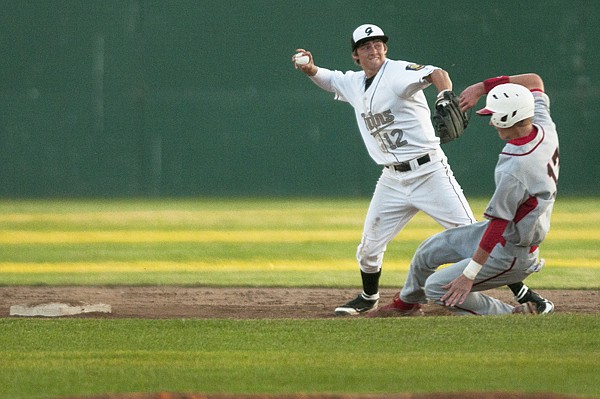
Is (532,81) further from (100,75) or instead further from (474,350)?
(100,75)

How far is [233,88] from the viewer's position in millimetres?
18391

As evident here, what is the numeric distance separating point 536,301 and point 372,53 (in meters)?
2.05

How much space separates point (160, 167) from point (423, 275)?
1127 centimetres

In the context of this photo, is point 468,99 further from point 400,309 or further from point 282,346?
point 282,346

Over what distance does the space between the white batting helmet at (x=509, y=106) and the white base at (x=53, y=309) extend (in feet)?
9.88

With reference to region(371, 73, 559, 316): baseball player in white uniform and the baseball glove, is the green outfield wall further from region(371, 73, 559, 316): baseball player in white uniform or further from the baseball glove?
the baseball glove

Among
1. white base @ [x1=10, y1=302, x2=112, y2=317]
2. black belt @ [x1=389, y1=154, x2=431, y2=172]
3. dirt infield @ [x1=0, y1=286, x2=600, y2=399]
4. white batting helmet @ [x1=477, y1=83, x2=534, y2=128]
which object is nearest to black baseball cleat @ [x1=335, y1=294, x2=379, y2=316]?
dirt infield @ [x1=0, y1=286, x2=600, y2=399]

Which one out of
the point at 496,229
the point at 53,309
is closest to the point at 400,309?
the point at 496,229

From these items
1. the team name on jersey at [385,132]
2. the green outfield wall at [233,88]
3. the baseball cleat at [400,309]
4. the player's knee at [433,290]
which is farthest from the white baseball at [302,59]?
the green outfield wall at [233,88]

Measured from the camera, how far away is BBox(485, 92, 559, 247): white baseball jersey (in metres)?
6.41

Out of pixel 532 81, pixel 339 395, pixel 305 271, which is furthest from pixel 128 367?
pixel 305 271

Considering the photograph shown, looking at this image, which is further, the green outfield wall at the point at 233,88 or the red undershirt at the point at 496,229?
the green outfield wall at the point at 233,88

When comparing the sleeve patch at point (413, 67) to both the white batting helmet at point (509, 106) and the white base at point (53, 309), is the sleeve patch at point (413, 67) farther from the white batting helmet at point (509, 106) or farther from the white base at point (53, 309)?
the white base at point (53, 309)

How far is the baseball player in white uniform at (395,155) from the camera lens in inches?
301
